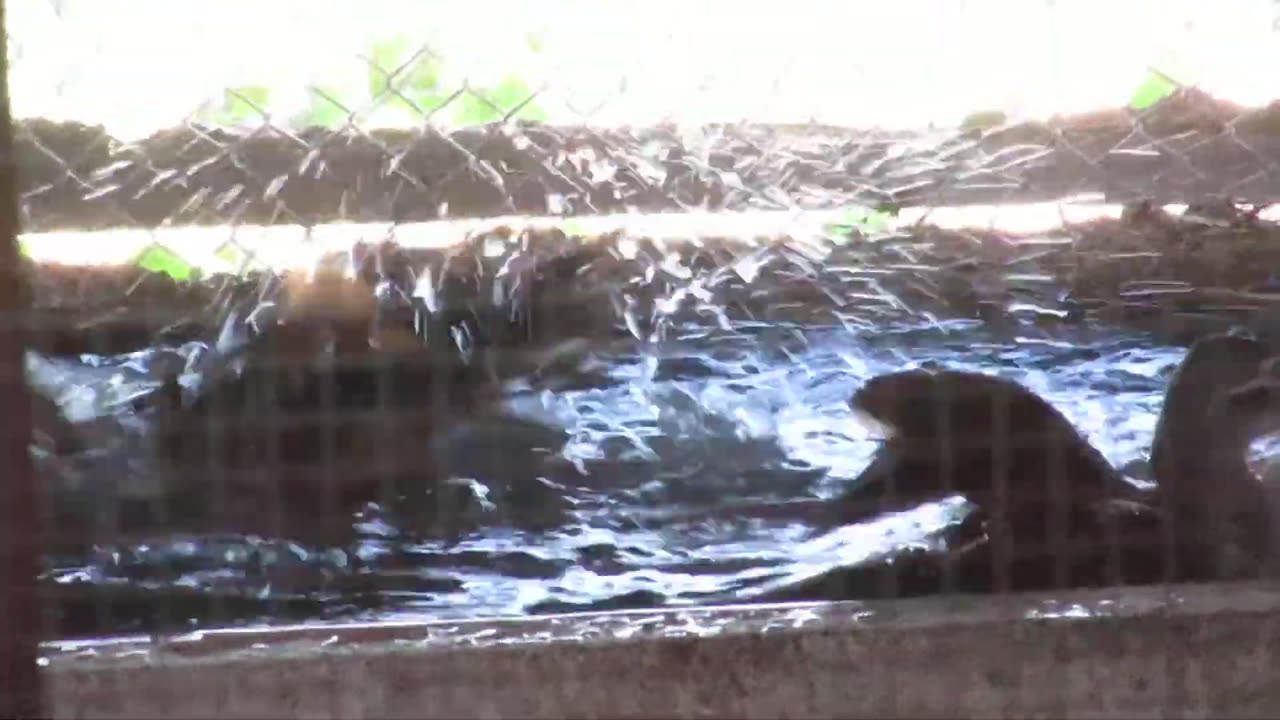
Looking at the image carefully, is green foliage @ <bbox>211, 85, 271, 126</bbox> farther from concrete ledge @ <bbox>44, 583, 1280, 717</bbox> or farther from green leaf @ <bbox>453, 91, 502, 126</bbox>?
concrete ledge @ <bbox>44, 583, 1280, 717</bbox>

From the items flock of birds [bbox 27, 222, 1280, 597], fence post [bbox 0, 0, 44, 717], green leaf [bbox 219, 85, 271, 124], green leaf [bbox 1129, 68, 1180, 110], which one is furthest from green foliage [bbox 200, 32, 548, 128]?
green leaf [bbox 1129, 68, 1180, 110]

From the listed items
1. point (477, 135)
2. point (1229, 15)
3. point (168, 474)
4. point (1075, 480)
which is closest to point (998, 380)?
point (1075, 480)

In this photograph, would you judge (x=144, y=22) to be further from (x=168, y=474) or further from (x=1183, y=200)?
(x=1183, y=200)

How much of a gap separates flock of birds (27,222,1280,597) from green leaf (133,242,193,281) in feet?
0.21

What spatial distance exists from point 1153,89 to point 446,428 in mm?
537

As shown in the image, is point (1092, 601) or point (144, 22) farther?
point (144, 22)

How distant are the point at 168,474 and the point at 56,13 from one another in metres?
0.30

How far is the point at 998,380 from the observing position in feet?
3.08

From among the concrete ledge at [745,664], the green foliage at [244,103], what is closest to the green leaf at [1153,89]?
the concrete ledge at [745,664]

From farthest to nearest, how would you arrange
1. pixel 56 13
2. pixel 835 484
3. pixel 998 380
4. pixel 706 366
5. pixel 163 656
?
pixel 706 366 < pixel 835 484 < pixel 998 380 < pixel 56 13 < pixel 163 656

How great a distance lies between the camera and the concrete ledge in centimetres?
61

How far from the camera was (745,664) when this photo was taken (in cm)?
64

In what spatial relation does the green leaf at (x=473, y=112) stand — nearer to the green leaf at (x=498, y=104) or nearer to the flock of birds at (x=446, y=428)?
the green leaf at (x=498, y=104)

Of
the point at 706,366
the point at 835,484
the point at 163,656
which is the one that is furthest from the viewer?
the point at 706,366
